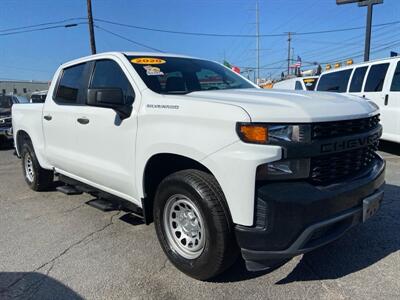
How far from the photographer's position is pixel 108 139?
3.72 m

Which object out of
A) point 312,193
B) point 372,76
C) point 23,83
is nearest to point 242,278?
point 312,193

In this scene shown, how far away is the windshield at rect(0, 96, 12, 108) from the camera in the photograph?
12481 mm

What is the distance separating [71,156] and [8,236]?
1085 millimetres

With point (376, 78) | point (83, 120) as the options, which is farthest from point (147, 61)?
point (376, 78)

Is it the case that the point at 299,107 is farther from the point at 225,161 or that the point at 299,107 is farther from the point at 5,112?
the point at 5,112

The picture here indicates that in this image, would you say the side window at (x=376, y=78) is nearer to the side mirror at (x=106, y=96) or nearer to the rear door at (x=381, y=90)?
the rear door at (x=381, y=90)

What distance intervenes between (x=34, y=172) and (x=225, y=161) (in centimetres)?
418

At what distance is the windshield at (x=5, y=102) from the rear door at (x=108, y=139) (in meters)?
9.60

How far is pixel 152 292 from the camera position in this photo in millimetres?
2941

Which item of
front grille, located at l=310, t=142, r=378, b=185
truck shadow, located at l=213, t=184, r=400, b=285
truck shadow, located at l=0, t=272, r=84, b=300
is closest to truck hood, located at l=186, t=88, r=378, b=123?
front grille, located at l=310, t=142, r=378, b=185

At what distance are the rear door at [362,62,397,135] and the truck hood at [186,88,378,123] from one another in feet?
16.5

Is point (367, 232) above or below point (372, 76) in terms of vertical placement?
below

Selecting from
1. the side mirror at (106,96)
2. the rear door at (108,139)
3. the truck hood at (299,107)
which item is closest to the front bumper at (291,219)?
the truck hood at (299,107)

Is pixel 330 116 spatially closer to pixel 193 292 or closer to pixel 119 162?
pixel 193 292
